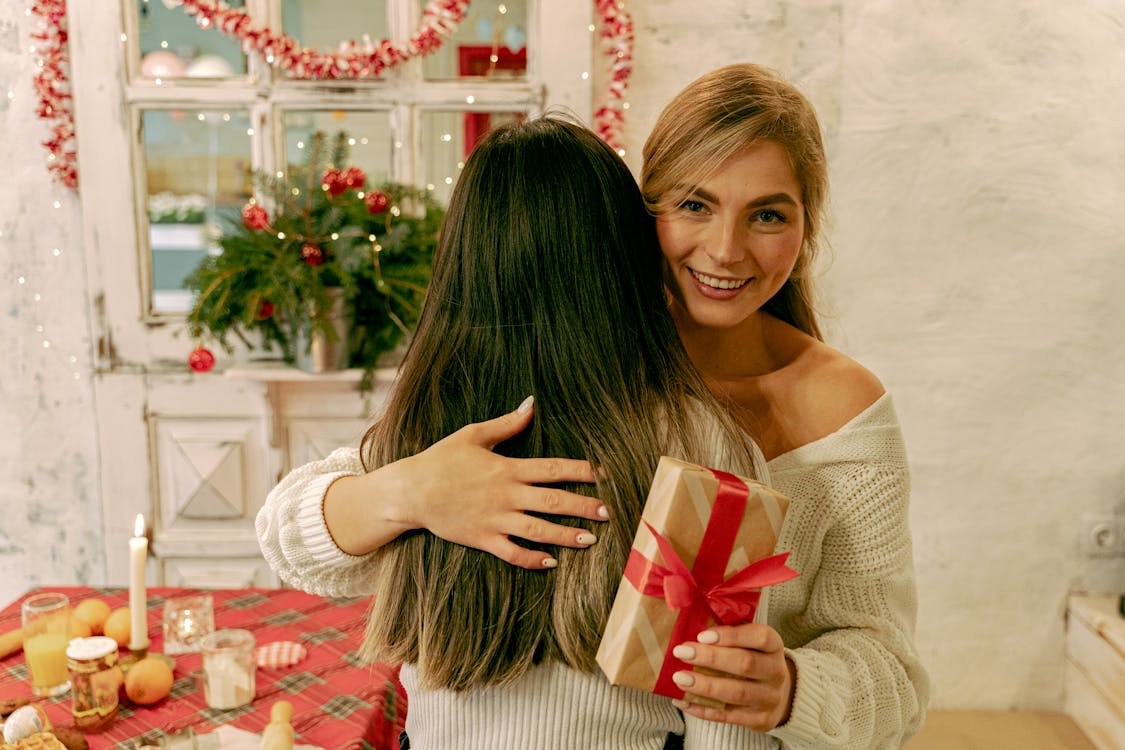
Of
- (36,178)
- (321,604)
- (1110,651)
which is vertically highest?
(36,178)

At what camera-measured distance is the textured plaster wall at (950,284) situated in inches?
105

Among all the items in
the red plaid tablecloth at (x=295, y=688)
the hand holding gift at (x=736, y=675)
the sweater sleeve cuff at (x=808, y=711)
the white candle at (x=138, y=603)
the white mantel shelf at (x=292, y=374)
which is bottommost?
the red plaid tablecloth at (x=295, y=688)

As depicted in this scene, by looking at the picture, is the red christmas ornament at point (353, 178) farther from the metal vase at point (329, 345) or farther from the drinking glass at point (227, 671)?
the drinking glass at point (227, 671)

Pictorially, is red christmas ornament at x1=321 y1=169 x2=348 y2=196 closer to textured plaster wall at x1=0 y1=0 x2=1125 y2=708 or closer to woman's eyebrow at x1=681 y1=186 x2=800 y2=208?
textured plaster wall at x1=0 y1=0 x2=1125 y2=708

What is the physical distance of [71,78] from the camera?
2.65 meters

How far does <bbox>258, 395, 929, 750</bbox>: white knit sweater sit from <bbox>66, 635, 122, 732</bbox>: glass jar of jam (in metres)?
0.42

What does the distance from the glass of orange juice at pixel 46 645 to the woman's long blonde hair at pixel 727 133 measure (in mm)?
1193

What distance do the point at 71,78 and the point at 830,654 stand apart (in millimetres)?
2739

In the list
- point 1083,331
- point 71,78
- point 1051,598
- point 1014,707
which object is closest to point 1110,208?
point 1083,331

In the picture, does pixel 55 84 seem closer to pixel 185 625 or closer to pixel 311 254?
pixel 311 254

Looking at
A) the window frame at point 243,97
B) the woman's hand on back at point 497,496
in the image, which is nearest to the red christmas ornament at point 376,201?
the window frame at point 243,97

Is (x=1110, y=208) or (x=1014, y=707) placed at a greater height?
(x=1110, y=208)

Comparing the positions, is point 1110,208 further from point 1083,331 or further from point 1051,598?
point 1051,598

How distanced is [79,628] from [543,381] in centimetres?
112
